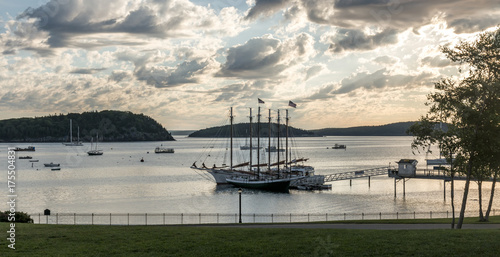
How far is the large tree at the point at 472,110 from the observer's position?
2566 centimetres

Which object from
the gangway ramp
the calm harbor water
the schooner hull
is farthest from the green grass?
the gangway ramp

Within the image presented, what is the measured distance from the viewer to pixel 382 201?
239 ft

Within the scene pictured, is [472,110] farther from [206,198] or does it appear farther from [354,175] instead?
[354,175]

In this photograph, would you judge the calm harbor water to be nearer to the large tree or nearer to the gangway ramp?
the gangway ramp

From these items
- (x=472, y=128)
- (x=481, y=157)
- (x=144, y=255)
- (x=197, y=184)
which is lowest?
(x=197, y=184)

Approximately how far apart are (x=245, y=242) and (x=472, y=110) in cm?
1491

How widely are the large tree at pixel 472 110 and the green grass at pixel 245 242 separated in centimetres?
500

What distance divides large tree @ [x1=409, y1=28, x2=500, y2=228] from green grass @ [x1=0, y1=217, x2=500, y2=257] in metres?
5.00

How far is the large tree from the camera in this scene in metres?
25.7

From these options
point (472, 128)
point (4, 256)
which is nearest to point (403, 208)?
point (472, 128)

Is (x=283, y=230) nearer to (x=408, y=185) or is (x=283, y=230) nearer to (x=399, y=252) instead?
(x=399, y=252)

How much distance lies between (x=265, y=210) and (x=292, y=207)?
5.39 m

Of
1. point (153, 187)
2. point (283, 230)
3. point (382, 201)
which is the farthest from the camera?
point (153, 187)

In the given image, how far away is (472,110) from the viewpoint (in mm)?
25141
